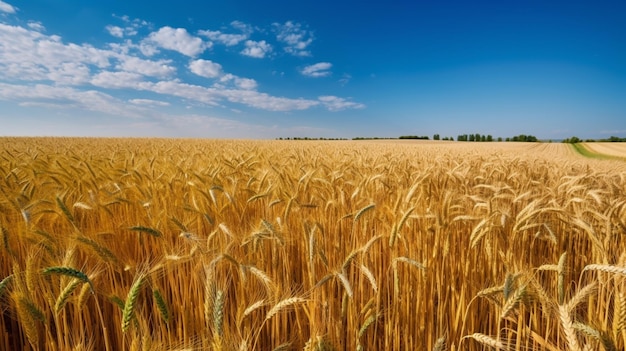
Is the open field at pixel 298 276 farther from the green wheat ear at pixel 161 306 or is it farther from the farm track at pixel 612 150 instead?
the farm track at pixel 612 150

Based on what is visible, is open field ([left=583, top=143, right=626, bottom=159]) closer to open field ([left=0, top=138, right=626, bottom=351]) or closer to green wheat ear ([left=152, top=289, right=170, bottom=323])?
open field ([left=0, top=138, right=626, bottom=351])

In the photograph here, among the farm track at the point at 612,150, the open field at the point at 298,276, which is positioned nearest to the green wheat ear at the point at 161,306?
the open field at the point at 298,276

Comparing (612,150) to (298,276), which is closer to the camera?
(298,276)

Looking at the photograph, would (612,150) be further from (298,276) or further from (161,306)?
(161,306)

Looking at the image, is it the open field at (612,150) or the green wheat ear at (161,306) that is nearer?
the green wheat ear at (161,306)

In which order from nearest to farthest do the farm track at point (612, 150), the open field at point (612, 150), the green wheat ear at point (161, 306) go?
the green wheat ear at point (161, 306)
the farm track at point (612, 150)
the open field at point (612, 150)

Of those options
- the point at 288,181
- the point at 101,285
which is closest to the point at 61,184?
the point at 101,285

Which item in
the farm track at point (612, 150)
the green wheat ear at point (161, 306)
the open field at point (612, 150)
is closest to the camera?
the green wheat ear at point (161, 306)

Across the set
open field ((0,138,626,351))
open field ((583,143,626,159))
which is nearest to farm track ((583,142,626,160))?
open field ((583,143,626,159))

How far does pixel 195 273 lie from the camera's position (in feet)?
5.13

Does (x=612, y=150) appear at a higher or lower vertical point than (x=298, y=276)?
higher

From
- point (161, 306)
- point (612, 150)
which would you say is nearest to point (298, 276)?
point (161, 306)

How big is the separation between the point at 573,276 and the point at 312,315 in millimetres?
2245

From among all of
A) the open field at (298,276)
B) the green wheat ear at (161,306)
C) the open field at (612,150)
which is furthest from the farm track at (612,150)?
the green wheat ear at (161,306)
